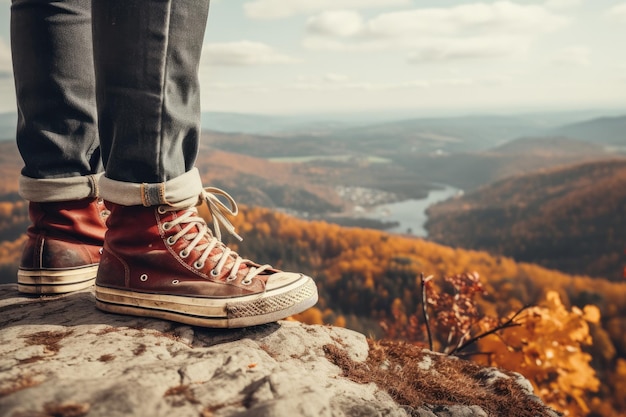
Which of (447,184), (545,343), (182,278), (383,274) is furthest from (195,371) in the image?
(447,184)

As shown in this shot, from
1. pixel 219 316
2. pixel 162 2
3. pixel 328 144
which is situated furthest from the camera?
pixel 328 144

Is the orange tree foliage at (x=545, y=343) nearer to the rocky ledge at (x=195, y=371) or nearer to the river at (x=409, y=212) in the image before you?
the rocky ledge at (x=195, y=371)

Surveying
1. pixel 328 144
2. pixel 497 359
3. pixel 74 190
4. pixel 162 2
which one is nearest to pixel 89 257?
pixel 74 190

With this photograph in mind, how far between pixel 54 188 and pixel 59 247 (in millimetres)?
318

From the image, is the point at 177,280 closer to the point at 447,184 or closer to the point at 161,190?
the point at 161,190

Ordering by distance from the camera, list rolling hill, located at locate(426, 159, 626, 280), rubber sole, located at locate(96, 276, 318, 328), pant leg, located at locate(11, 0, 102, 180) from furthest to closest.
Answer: rolling hill, located at locate(426, 159, 626, 280) → pant leg, located at locate(11, 0, 102, 180) → rubber sole, located at locate(96, 276, 318, 328)

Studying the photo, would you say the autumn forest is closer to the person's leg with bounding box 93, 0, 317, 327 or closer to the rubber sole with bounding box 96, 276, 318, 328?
the rubber sole with bounding box 96, 276, 318, 328

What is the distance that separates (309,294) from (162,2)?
135 centimetres

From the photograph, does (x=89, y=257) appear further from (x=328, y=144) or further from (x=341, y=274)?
(x=328, y=144)

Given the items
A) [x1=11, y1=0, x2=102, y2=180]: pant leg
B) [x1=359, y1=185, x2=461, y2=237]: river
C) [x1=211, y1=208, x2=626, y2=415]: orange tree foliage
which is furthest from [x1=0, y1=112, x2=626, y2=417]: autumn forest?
[x1=359, y1=185, x2=461, y2=237]: river

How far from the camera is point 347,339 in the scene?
2389 mm

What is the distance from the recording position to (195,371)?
1.52 m

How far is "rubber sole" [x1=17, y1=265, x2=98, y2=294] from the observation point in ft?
7.76

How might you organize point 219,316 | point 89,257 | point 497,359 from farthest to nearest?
point 497,359, point 89,257, point 219,316
